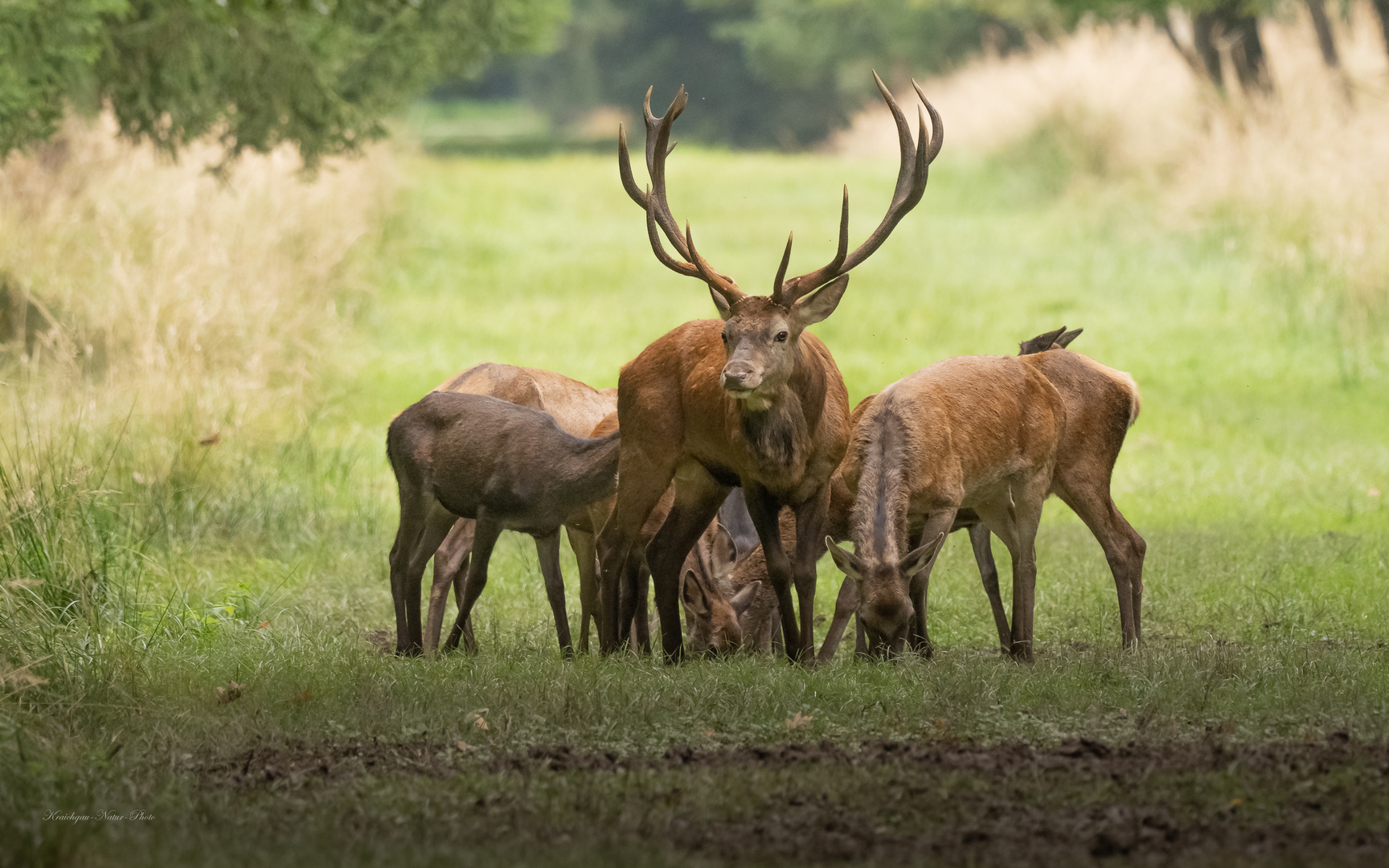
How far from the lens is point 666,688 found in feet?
22.3

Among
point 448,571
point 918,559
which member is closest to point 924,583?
point 918,559

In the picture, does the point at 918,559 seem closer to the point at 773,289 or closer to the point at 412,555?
the point at 773,289

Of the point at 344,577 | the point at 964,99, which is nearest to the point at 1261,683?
the point at 344,577

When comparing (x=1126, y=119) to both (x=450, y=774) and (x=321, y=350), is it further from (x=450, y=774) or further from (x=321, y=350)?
(x=450, y=774)

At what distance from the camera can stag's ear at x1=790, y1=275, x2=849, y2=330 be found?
24.0 feet

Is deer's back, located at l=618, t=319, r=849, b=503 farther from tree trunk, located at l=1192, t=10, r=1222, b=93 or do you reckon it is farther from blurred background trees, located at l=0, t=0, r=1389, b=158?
tree trunk, located at l=1192, t=10, r=1222, b=93

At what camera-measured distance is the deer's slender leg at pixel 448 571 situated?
8.59 meters

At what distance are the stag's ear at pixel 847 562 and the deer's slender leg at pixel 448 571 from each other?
2101 millimetres

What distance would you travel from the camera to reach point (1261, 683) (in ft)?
22.6

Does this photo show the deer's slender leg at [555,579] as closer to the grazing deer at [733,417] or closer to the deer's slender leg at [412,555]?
the grazing deer at [733,417]

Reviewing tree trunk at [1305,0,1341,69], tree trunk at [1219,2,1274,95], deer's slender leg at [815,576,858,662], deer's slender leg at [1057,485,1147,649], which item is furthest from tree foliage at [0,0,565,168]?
tree trunk at [1305,0,1341,69]

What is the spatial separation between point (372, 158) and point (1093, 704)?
17610 millimetres

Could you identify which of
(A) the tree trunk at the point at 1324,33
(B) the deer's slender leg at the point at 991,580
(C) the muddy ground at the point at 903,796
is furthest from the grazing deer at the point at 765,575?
(A) the tree trunk at the point at 1324,33

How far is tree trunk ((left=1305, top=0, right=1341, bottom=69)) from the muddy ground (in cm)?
1764
